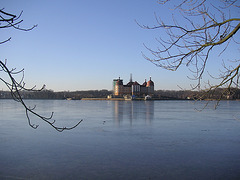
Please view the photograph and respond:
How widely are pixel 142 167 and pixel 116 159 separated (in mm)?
850

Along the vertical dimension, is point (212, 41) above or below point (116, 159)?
above

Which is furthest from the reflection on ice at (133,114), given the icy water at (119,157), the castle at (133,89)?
the castle at (133,89)

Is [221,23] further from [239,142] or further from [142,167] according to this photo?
[239,142]

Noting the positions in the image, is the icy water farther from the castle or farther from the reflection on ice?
the castle

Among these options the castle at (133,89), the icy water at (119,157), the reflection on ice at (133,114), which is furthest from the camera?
the castle at (133,89)

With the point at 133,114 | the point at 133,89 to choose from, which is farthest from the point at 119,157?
the point at 133,89

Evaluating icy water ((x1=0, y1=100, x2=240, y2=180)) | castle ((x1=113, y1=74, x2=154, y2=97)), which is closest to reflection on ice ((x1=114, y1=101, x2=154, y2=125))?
icy water ((x1=0, y1=100, x2=240, y2=180))

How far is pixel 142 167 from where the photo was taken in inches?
212

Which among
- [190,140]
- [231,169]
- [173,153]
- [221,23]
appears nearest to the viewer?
[221,23]

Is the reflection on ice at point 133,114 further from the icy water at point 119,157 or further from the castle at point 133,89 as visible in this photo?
the castle at point 133,89

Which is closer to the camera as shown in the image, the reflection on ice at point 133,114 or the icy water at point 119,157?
the icy water at point 119,157

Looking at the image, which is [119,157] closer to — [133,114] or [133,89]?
[133,114]

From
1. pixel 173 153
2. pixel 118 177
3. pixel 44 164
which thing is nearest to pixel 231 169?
pixel 173 153

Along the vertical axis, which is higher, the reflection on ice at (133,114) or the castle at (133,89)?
the castle at (133,89)
